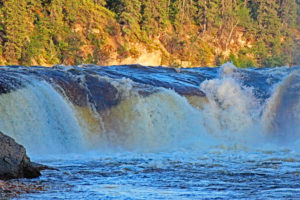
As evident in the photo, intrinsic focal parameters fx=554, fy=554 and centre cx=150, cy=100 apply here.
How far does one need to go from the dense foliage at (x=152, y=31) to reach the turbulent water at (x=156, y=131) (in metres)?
17.4

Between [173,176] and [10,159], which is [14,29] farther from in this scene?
[10,159]

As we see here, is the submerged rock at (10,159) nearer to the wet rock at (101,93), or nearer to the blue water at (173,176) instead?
the blue water at (173,176)

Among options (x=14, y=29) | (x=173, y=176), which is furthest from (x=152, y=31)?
(x=173, y=176)

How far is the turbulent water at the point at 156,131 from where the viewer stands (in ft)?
27.3

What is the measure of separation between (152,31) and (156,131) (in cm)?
3419

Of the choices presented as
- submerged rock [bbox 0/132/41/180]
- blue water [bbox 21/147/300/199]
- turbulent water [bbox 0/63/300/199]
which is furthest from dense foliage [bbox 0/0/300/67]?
submerged rock [bbox 0/132/41/180]

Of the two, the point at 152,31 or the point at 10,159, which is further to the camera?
the point at 152,31

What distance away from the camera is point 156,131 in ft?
51.2

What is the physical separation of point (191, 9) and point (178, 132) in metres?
42.1

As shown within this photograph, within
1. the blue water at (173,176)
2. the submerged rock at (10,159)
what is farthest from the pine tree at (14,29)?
the submerged rock at (10,159)

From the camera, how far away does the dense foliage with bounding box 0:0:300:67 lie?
3728cm

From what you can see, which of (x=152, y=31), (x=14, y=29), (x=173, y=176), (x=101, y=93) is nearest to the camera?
(x=173, y=176)

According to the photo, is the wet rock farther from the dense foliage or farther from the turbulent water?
the dense foliage

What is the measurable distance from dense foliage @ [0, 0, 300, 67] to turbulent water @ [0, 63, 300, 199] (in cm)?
1741
